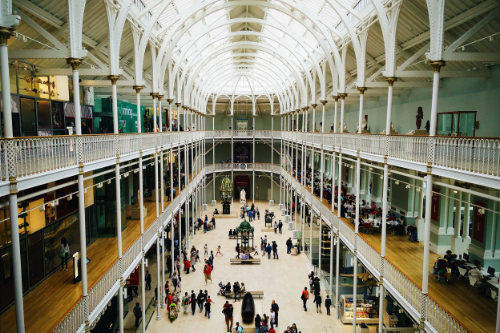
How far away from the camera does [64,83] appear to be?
1562 cm

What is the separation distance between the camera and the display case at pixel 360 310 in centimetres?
1552

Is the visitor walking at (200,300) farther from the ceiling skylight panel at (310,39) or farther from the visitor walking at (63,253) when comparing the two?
the ceiling skylight panel at (310,39)

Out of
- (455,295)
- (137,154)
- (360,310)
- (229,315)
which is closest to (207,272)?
(229,315)

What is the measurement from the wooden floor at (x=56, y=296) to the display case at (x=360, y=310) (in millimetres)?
10579

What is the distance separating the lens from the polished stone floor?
52.5ft

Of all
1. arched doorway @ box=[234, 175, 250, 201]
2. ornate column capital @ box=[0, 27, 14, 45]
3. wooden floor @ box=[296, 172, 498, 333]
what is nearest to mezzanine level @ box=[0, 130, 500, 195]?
ornate column capital @ box=[0, 27, 14, 45]

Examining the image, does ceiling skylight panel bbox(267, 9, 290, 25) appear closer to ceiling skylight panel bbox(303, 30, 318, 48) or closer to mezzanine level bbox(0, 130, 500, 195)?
ceiling skylight panel bbox(303, 30, 318, 48)

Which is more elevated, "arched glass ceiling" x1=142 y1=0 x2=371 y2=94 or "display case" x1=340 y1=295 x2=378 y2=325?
"arched glass ceiling" x1=142 y1=0 x2=371 y2=94

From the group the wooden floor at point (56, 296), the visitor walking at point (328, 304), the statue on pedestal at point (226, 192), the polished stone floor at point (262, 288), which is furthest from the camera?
the statue on pedestal at point (226, 192)

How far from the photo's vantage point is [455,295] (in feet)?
34.3

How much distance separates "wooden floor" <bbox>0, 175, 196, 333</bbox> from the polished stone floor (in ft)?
15.7

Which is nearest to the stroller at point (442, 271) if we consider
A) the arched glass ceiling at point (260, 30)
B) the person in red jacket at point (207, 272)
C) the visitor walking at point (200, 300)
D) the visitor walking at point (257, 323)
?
the visitor walking at point (257, 323)

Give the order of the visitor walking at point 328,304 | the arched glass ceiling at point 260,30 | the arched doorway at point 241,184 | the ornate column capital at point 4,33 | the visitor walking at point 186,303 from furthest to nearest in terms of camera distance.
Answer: the arched doorway at point 241,184 < the arched glass ceiling at point 260,30 < the visitor walking at point 186,303 < the visitor walking at point 328,304 < the ornate column capital at point 4,33

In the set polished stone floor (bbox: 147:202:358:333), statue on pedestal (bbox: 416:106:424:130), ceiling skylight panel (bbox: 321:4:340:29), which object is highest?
ceiling skylight panel (bbox: 321:4:340:29)
